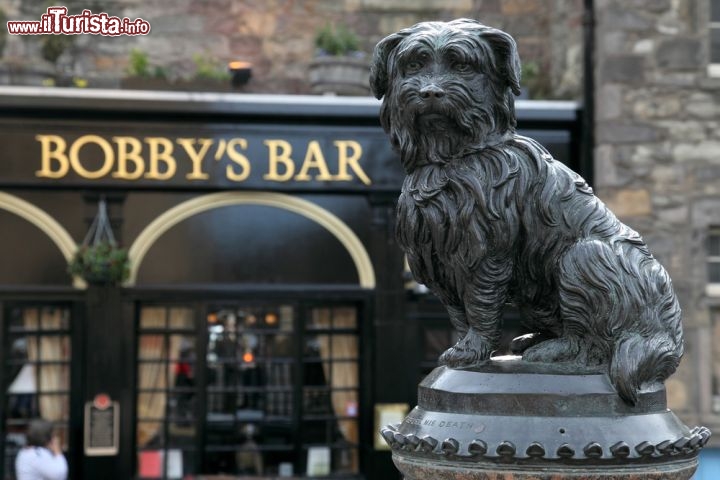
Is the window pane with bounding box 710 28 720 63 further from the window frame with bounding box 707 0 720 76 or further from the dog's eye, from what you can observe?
the dog's eye

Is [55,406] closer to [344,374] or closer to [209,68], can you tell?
[344,374]

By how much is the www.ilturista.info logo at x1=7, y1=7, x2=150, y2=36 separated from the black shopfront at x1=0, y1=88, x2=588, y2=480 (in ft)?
2.41

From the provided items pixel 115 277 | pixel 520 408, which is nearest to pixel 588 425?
pixel 520 408

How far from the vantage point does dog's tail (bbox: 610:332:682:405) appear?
9.18 feet

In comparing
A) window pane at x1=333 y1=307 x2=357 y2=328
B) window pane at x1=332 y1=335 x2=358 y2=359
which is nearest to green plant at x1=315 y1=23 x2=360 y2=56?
window pane at x1=333 y1=307 x2=357 y2=328

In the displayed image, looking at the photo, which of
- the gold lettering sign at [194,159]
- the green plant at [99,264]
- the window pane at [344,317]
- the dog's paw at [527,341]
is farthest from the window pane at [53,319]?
the dog's paw at [527,341]

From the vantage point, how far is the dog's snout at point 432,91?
2846 mm

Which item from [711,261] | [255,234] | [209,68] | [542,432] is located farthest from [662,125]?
[542,432]

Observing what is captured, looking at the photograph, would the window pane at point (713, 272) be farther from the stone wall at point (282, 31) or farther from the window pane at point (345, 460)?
the window pane at point (345, 460)

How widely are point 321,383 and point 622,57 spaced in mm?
3816

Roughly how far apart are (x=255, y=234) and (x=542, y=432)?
7466 mm

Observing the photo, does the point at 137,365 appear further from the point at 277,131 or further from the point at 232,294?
the point at 277,131

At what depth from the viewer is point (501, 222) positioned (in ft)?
9.51

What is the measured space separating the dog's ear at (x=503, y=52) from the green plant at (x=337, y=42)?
7.22m
